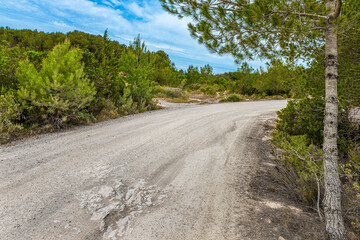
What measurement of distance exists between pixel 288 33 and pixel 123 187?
3746 mm

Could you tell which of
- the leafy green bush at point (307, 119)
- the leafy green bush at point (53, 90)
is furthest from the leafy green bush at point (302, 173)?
the leafy green bush at point (53, 90)

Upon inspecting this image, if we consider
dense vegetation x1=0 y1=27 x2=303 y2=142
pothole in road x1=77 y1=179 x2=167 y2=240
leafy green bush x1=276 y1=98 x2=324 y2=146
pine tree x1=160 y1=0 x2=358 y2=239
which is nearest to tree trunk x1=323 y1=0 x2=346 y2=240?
pine tree x1=160 y1=0 x2=358 y2=239

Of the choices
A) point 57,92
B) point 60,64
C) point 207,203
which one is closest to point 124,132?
point 57,92

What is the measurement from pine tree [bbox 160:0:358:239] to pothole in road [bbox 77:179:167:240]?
2.40 m

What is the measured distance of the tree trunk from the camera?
2.28m

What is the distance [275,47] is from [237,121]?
512 cm

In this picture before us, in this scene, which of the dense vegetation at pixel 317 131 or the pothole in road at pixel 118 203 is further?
the dense vegetation at pixel 317 131

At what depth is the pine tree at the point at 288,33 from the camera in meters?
2.54

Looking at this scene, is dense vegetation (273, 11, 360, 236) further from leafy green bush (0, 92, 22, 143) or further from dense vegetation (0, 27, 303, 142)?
leafy green bush (0, 92, 22, 143)

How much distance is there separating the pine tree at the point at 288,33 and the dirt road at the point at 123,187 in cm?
126

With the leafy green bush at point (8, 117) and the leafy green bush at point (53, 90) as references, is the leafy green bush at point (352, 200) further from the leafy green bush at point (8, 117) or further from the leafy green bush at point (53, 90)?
the leafy green bush at point (8, 117)

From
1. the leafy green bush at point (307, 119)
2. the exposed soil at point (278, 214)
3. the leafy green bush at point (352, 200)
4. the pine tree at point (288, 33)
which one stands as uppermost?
the pine tree at point (288, 33)

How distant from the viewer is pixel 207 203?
2.89 metres

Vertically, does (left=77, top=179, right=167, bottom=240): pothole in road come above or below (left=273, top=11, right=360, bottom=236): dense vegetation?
Answer: below
